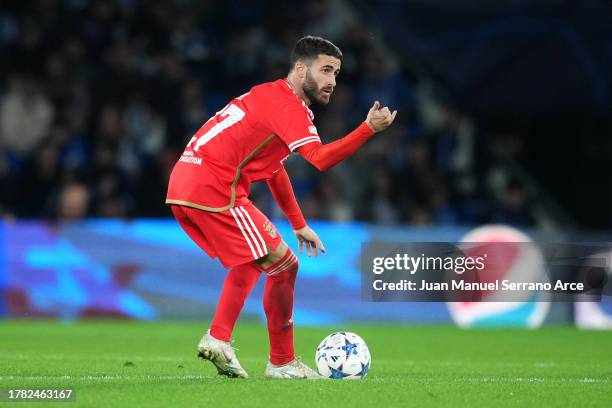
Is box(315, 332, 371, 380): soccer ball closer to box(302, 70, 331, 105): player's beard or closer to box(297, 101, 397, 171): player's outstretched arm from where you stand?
box(297, 101, 397, 171): player's outstretched arm

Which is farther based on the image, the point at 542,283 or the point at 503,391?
the point at 542,283

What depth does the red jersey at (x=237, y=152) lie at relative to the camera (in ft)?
22.9

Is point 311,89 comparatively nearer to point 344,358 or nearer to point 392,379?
point 344,358

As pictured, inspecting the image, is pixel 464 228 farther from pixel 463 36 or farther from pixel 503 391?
pixel 503 391

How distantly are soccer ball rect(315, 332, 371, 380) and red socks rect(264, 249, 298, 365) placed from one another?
222 millimetres

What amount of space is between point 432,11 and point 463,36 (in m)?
0.52

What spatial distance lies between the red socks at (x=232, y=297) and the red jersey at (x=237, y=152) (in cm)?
40

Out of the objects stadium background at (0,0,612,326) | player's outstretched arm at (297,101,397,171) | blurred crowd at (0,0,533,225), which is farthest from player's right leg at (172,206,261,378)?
blurred crowd at (0,0,533,225)

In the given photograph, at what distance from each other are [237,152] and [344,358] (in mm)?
1389

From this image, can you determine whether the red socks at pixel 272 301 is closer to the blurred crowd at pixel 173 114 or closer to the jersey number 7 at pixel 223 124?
the jersey number 7 at pixel 223 124

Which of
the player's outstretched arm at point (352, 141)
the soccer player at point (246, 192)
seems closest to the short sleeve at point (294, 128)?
the soccer player at point (246, 192)

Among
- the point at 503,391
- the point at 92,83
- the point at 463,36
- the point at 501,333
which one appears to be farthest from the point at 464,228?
the point at 503,391

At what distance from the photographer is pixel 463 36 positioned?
15.3 m

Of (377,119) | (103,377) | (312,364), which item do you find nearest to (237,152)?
(377,119)
